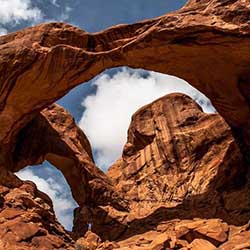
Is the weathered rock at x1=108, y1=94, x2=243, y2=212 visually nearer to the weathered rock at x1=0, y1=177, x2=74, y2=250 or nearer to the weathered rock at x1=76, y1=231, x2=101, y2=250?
the weathered rock at x1=76, y1=231, x2=101, y2=250

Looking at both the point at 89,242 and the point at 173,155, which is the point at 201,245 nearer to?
the point at 89,242

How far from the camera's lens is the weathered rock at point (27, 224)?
1767 cm

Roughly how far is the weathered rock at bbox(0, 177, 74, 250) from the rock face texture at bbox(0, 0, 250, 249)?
0.15 ft

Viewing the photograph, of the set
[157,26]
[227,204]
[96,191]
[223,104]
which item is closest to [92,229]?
[96,191]

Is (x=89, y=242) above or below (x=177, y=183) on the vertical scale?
below

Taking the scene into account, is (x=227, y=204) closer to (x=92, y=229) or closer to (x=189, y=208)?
(x=189, y=208)

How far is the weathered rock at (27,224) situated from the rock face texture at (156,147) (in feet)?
0.15

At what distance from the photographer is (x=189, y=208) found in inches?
943

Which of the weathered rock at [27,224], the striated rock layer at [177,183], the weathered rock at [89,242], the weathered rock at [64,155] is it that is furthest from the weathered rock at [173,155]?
the weathered rock at [27,224]

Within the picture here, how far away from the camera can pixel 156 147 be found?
3038cm

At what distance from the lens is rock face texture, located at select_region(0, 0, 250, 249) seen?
758 inches

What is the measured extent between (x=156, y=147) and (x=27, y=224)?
13.1 meters

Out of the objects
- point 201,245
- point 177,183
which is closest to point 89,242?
point 201,245

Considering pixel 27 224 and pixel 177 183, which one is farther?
pixel 177 183
